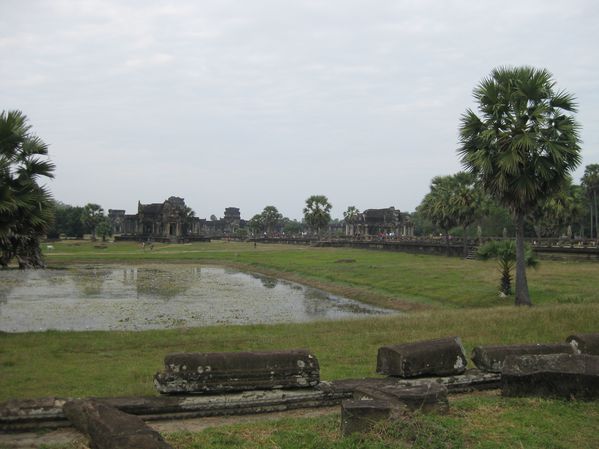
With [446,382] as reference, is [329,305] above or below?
below

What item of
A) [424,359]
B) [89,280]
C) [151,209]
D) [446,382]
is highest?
[151,209]

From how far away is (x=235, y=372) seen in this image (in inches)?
252

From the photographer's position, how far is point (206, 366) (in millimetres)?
6332

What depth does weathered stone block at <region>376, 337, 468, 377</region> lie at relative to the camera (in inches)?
271

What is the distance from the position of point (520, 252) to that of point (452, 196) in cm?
3399

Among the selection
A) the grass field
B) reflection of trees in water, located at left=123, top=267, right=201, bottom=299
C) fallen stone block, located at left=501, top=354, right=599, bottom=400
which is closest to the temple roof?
reflection of trees in water, located at left=123, top=267, right=201, bottom=299

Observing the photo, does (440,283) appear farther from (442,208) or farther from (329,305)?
(442,208)

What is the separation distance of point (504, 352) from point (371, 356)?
3.48 m

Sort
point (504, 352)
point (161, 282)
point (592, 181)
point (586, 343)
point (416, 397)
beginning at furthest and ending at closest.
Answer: point (592, 181) < point (161, 282) < point (586, 343) < point (504, 352) < point (416, 397)

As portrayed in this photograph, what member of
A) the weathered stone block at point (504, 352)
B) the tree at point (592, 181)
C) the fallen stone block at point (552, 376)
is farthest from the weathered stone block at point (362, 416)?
the tree at point (592, 181)

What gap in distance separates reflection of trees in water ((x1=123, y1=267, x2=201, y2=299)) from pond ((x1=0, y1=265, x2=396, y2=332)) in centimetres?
6

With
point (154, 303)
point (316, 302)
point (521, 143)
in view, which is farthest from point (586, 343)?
point (154, 303)

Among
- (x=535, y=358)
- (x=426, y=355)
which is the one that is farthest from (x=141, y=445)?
(x=535, y=358)

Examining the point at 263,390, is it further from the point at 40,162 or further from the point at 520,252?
the point at 520,252
